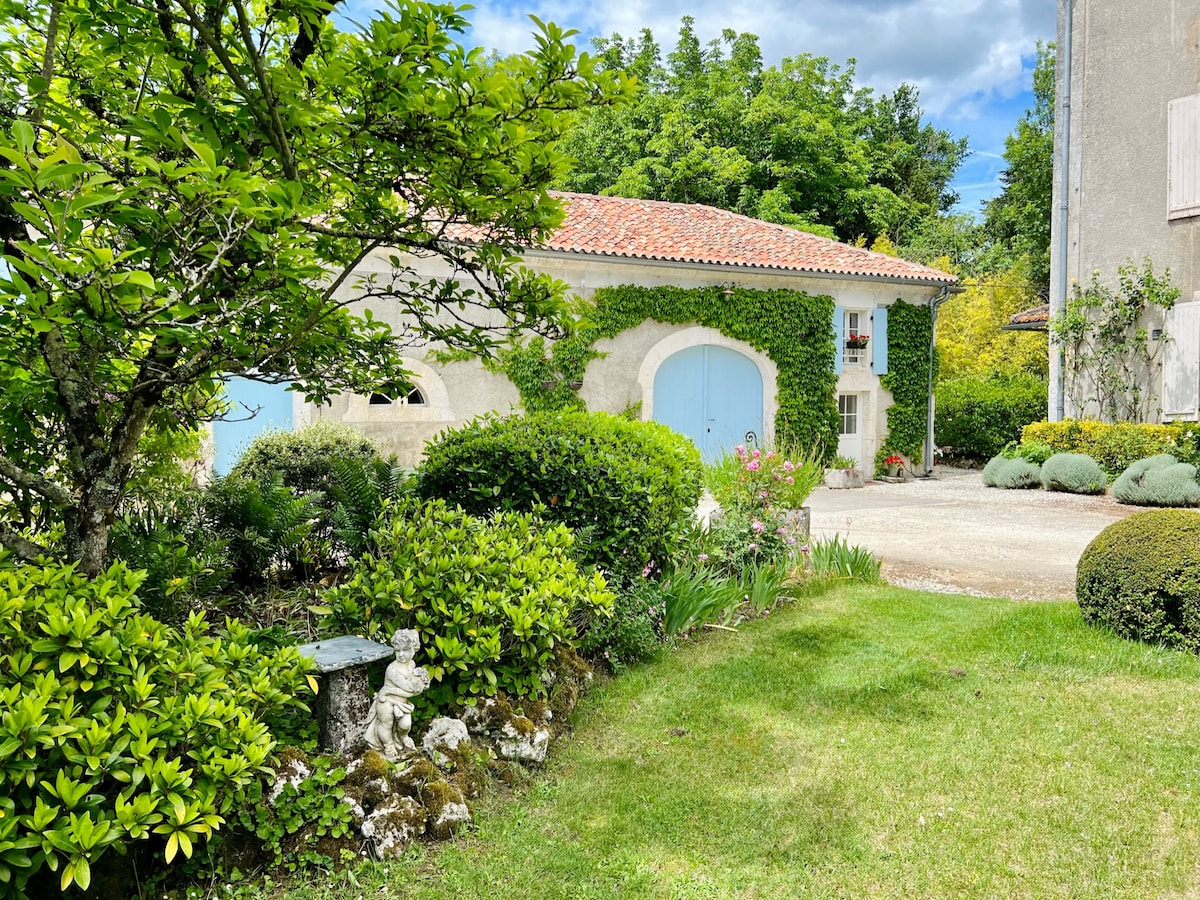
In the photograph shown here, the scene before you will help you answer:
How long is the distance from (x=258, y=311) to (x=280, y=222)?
54cm

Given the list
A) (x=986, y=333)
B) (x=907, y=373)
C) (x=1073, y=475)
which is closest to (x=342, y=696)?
(x=1073, y=475)

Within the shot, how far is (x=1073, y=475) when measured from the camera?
12.3 meters

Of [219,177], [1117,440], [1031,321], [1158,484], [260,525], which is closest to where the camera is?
[219,177]

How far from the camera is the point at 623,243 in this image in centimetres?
1291

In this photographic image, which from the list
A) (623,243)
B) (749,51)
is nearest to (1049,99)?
(749,51)

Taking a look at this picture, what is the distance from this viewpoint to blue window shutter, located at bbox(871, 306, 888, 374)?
14.8 m

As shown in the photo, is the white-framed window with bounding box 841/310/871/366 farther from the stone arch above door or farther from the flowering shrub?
the flowering shrub

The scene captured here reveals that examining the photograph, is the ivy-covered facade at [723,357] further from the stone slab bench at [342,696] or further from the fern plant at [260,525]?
the stone slab bench at [342,696]

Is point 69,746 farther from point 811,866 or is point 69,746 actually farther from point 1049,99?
point 1049,99

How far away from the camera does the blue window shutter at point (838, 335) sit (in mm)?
14492

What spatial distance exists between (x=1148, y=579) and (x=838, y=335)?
10595mm

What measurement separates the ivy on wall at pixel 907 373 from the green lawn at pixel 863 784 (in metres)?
11.0

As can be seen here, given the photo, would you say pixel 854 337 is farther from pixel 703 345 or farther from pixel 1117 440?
pixel 1117 440

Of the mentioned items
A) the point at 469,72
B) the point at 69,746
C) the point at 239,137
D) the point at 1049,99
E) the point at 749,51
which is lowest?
the point at 69,746
